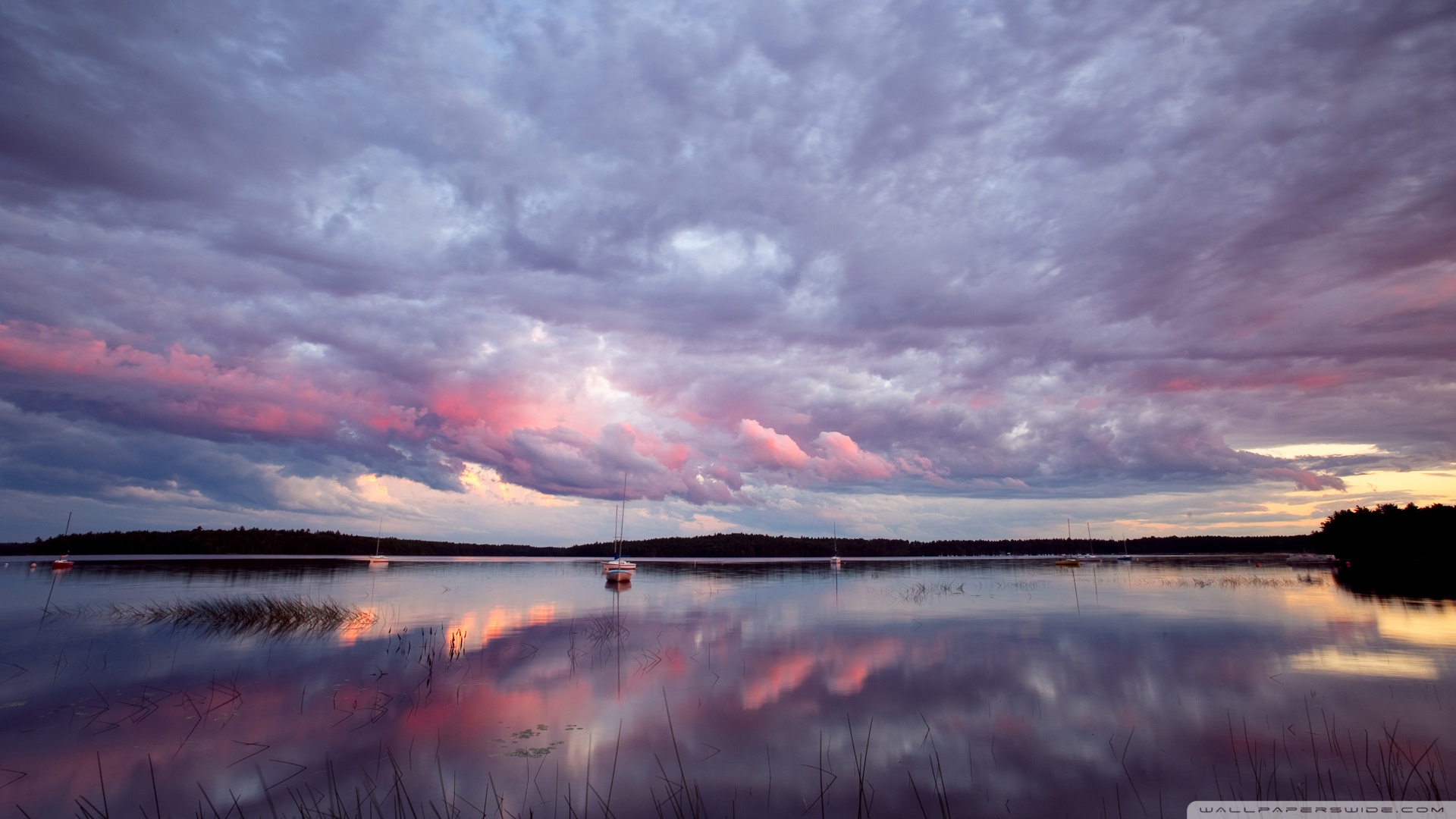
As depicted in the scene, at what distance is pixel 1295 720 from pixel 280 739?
27481mm

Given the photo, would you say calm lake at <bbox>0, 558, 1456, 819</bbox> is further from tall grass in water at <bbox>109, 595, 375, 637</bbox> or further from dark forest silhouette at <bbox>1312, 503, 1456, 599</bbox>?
dark forest silhouette at <bbox>1312, 503, 1456, 599</bbox>

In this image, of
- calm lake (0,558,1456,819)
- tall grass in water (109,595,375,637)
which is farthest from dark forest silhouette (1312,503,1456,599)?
tall grass in water (109,595,375,637)

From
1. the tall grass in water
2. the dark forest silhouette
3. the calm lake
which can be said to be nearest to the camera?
the calm lake

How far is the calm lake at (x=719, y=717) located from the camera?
13.2 meters

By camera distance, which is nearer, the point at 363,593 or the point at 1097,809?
the point at 1097,809

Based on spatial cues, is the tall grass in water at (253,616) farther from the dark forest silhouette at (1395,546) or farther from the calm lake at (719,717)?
the dark forest silhouette at (1395,546)

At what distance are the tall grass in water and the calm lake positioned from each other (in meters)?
1.98

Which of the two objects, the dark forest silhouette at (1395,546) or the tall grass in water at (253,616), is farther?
the dark forest silhouette at (1395,546)

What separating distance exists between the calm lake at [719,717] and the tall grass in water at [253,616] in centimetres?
198

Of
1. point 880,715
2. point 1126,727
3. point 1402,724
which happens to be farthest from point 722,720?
point 1402,724

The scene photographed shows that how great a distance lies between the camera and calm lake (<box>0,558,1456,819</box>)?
13188 mm

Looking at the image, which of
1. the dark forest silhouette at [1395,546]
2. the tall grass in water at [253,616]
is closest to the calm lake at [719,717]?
the tall grass in water at [253,616]

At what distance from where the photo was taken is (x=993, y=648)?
30.9 meters

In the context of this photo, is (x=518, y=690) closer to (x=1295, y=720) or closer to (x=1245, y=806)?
(x=1245, y=806)
